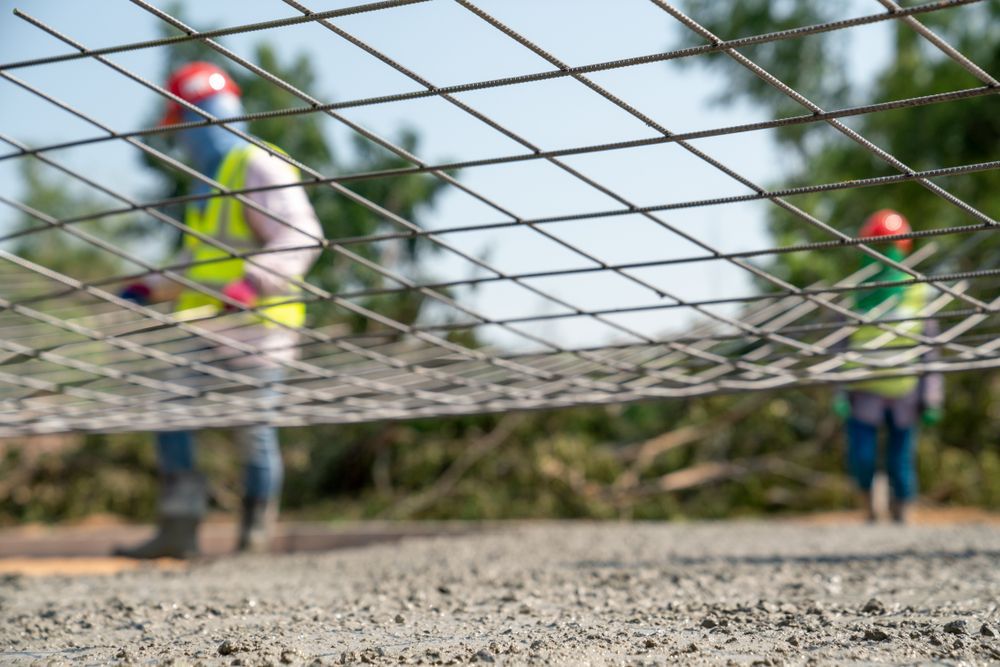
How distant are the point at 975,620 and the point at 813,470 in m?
5.08

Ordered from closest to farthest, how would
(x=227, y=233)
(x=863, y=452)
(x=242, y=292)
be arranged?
(x=242, y=292) → (x=227, y=233) → (x=863, y=452)

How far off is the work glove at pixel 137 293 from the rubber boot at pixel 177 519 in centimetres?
66

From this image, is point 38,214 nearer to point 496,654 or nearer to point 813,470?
point 496,654

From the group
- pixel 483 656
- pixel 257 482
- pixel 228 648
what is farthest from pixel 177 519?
pixel 483 656

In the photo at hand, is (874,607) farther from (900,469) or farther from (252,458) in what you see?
(900,469)

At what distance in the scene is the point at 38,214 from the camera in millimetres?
1681

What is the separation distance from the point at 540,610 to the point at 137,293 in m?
2.43

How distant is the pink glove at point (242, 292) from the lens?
8.98 ft

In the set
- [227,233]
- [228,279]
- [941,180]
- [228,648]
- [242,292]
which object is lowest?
[228,648]

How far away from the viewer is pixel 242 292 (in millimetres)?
2764

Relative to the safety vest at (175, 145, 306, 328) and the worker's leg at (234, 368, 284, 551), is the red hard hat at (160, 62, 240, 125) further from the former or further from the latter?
the worker's leg at (234, 368, 284, 551)

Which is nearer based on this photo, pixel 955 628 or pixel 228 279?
pixel 955 628

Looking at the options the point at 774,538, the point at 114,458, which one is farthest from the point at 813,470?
the point at 114,458

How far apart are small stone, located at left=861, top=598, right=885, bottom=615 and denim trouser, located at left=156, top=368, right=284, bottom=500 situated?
2106mm
